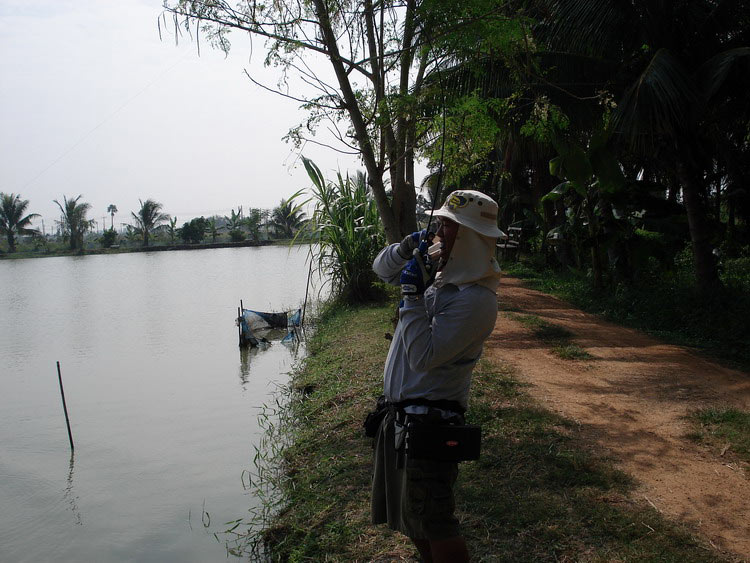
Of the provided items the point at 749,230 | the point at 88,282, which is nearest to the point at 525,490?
the point at 749,230

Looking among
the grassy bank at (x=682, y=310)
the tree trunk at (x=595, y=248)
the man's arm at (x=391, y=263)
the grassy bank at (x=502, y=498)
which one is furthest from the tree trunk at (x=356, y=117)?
the tree trunk at (x=595, y=248)

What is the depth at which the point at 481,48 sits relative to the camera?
5.71m

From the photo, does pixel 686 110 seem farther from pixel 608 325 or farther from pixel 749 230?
pixel 749 230

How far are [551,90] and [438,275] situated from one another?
8.08 m

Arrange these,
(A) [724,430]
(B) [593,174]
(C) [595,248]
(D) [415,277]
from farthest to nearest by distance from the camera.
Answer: (C) [595,248] → (B) [593,174] → (A) [724,430] → (D) [415,277]

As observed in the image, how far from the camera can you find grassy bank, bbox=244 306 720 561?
3.27m

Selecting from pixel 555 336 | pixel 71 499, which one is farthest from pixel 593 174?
pixel 71 499

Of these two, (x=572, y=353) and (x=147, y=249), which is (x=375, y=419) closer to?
(x=572, y=353)

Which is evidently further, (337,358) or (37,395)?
(37,395)

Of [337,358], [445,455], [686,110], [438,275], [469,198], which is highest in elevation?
[686,110]

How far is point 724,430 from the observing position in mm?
4793

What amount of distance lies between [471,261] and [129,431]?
7259 millimetres

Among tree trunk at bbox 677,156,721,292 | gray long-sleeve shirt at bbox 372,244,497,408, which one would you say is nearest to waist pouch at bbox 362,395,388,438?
gray long-sleeve shirt at bbox 372,244,497,408

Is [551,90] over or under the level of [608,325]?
over
